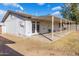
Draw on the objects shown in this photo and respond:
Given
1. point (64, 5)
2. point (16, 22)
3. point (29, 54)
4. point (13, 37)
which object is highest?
point (64, 5)

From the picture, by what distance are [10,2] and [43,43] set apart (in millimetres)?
1556

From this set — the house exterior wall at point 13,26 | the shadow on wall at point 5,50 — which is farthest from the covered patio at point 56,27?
the shadow on wall at point 5,50

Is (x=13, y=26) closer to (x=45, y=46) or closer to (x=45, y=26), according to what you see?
(x=45, y=26)

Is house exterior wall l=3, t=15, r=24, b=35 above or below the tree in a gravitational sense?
below

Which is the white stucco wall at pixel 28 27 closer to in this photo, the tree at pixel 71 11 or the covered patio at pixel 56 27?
the covered patio at pixel 56 27

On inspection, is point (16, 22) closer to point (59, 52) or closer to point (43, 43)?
point (43, 43)

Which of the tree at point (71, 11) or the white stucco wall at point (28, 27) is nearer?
the tree at point (71, 11)

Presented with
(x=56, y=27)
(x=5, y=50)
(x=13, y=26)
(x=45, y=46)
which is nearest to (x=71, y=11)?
(x=56, y=27)

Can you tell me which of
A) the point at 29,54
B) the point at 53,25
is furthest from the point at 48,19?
the point at 29,54

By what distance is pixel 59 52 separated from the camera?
6867 millimetres

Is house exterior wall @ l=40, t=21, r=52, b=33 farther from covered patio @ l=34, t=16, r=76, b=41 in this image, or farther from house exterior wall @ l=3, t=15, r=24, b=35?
house exterior wall @ l=3, t=15, r=24, b=35

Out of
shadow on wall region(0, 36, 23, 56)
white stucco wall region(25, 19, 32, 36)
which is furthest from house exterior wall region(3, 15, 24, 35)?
shadow on wall region(0, 36, 23, 56)

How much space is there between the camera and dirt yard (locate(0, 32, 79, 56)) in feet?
22.5

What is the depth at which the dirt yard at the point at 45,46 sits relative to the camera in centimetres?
686
